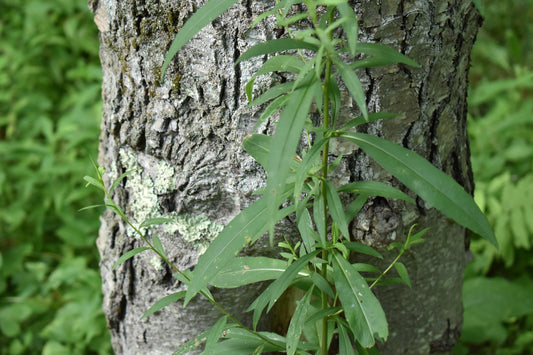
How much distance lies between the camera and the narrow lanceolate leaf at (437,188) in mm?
800

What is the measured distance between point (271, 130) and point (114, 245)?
655 millimetres

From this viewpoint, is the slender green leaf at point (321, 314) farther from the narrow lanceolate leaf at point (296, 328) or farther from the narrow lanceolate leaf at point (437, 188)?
the narrow lanceolate leaf at point (437, 188)

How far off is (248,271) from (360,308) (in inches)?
11.9

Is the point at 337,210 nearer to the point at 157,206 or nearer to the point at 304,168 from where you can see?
the point at 304,168

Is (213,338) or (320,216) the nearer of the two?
(320,216)

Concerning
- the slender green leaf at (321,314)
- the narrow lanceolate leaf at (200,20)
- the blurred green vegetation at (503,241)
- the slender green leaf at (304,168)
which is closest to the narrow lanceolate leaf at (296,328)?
the slender green leaf at (321,314)

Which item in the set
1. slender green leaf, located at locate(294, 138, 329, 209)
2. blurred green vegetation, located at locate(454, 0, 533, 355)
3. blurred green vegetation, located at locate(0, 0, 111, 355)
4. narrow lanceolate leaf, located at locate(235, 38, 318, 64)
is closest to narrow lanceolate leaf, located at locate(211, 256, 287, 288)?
slender green leaf, located at locate(294, 138, 329, 209)

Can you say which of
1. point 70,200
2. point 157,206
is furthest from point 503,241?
point 70,200

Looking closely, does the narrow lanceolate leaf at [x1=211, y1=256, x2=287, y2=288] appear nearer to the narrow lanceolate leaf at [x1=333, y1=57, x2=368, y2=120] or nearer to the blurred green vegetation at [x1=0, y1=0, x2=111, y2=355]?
the narrow lanceolate leaf at [x1=333, y1=57, x2=368, y2=120]

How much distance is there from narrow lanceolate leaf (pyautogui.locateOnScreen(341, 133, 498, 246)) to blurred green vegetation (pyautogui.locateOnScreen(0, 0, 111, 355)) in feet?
4.95

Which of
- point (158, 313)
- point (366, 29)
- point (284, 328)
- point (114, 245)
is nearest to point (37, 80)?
point (114, 245)

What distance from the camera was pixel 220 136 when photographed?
126 cm

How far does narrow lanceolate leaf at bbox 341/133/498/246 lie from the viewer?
0.80 metres

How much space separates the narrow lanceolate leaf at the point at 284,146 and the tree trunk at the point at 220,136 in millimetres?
469
